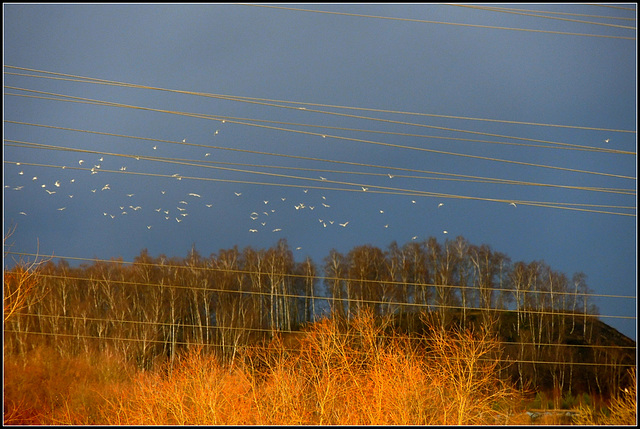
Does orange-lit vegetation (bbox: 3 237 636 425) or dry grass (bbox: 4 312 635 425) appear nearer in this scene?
dry grass (bbox: 4 312 635 425)

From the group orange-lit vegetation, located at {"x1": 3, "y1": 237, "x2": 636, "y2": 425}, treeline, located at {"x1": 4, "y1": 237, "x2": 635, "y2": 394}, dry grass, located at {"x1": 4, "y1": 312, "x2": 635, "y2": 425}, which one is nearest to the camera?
dry grass, located at {"x1": 4, "y1": 312, "x2": 635, "y2": 425}

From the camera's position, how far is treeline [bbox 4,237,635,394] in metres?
30.1

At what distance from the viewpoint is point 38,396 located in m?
28.2

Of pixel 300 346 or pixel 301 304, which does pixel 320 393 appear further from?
pixel 301 304

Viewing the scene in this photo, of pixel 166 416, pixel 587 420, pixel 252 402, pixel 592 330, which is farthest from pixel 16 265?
pixel 592 330

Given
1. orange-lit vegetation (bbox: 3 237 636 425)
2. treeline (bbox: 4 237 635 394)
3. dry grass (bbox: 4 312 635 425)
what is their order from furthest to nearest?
1. treeline (bbox: 4 237 635 394)
2. orange-lit vegetation (bbox: 3 237 636 425)
3. dry grass (bbox: 4 312 635 425)

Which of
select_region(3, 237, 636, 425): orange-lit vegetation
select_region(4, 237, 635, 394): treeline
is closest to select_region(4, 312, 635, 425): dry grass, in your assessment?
select_region(3, 237, 636, 425): orange-lit vegetation

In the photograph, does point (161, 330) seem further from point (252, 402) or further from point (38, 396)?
point (252, 402)

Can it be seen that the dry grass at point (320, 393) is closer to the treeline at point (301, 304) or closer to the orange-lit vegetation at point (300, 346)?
the orange-lit vegetation at point (300, 346)

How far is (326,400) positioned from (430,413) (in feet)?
11.5

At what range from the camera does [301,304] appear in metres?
34.9

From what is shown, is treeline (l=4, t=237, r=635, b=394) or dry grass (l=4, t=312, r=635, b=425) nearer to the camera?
dry grass (l=4, t=312, r=635, b=425)

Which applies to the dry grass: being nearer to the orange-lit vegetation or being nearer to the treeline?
the orange-lit vegetation

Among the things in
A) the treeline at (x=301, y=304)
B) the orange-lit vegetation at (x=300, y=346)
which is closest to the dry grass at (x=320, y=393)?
the orange-lit vegetation at (x=300, y=346)
